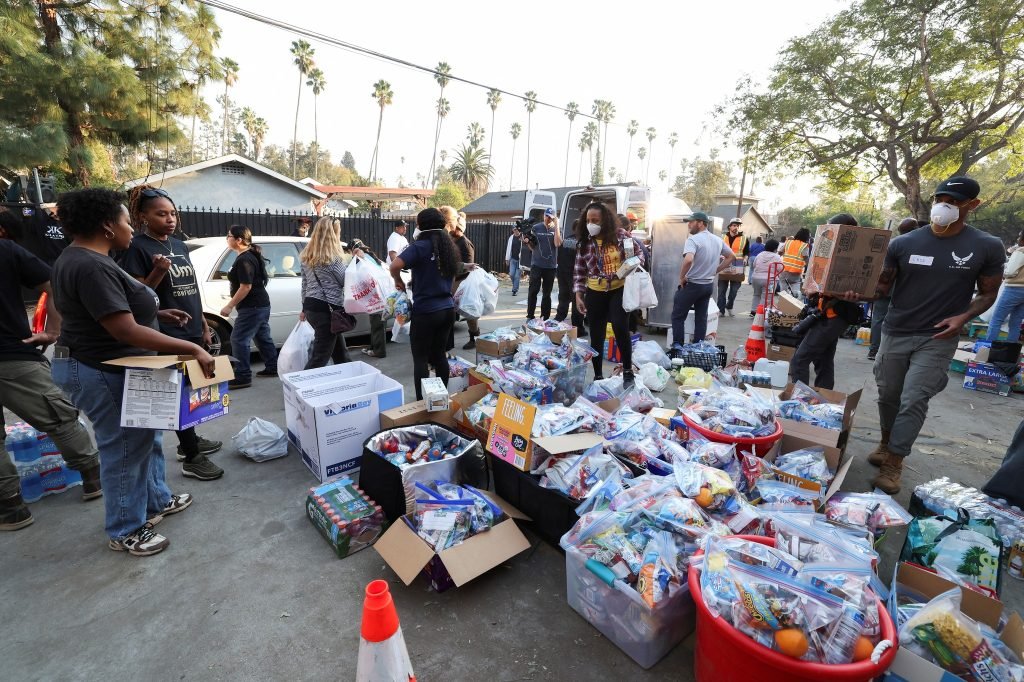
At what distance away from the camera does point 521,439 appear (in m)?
2.56

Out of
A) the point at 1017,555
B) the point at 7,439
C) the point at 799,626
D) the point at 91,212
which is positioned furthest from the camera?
the point at 7,439

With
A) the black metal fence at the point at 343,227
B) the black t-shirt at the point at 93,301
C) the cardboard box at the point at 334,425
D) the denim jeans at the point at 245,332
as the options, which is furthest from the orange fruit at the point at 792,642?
the black metal fence at the point at 343,227

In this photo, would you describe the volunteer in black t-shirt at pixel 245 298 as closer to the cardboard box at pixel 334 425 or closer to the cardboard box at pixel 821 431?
the cardboard box at pixel 334 425

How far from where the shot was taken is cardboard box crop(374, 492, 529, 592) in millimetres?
2105

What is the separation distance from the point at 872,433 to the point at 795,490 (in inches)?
92.3

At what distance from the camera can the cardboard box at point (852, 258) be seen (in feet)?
10.3

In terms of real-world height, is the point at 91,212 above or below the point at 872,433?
above

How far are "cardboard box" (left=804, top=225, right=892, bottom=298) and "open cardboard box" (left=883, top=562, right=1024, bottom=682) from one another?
204 cm

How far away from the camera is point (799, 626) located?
4.59 feet

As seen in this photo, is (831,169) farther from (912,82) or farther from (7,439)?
(7,439)

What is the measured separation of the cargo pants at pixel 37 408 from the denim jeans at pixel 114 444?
37 cm

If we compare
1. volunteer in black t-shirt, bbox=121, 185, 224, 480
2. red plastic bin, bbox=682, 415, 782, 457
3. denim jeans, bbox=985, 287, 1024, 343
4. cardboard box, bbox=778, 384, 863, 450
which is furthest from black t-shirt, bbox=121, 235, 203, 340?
denim jeans, bbox=985, 287, 1024, 343

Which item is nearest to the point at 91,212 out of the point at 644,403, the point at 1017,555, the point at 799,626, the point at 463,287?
the point at 799,626

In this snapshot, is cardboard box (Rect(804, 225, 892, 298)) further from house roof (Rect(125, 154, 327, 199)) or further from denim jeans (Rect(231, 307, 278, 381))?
house roof (Rect(125, 154, 327, 199))
